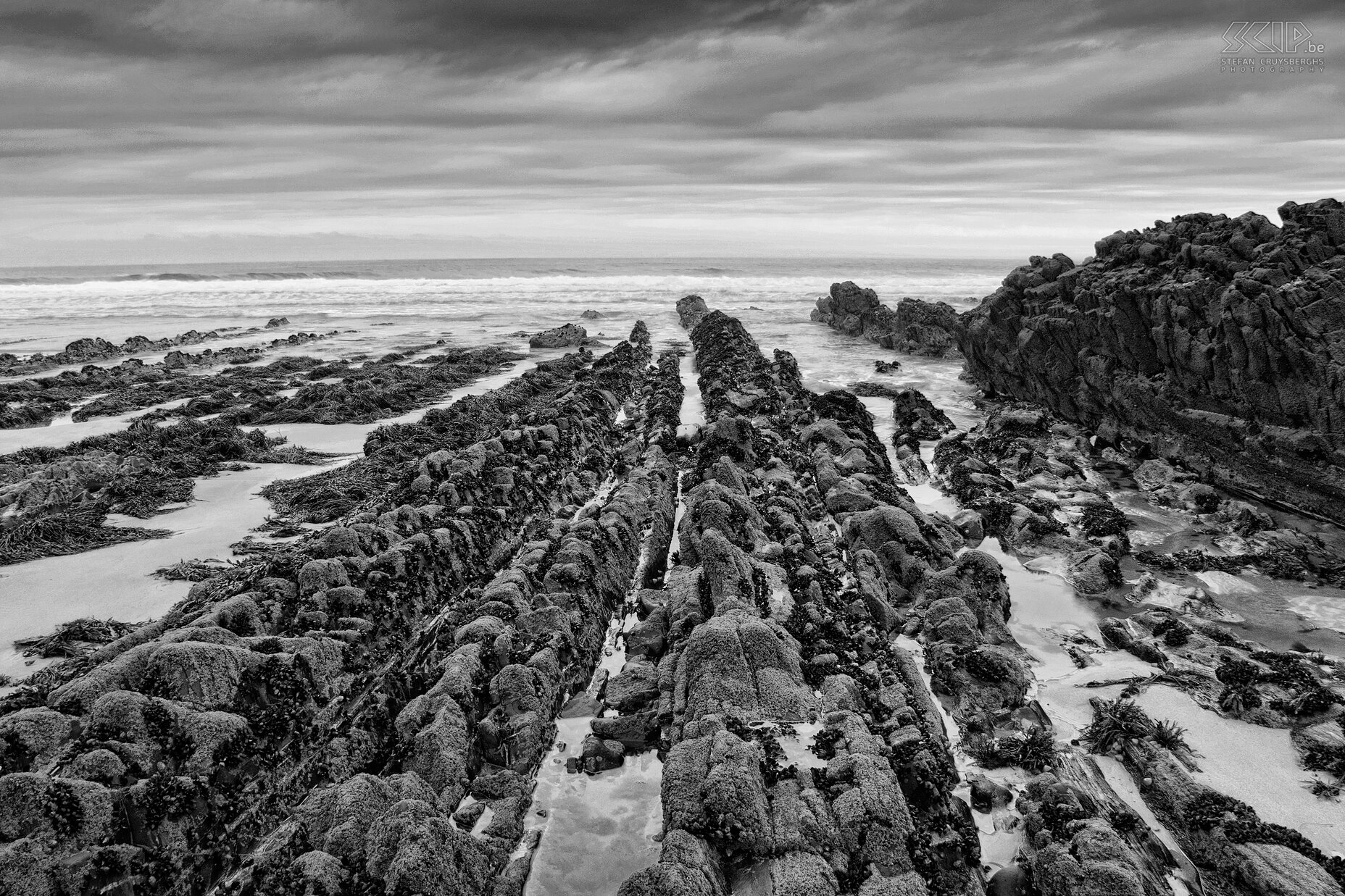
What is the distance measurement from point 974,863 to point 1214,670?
637cm

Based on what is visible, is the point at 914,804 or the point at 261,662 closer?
the point at 914,804

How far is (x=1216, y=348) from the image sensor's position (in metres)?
21.3

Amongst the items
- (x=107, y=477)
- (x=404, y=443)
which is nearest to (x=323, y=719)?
(x=107, y=477)

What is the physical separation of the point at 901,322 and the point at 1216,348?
29.7 meters

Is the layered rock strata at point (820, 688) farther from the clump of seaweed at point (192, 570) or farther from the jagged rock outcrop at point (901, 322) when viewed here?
the jagged rock outcrop at point (901, 322)

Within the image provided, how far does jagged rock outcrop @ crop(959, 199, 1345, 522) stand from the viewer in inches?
732

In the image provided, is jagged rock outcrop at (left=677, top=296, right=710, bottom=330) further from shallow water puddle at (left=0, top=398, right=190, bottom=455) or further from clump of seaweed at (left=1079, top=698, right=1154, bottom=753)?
clump of seaweed at (left=1079, top=698, right=1154, bottom=753)

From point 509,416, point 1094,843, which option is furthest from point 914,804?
point 509,416

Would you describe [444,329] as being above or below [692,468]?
above

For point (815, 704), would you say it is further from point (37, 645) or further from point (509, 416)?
point (509, 416)

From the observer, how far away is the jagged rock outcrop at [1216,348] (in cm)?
1859

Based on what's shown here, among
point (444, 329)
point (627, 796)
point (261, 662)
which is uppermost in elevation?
point (444, 329)

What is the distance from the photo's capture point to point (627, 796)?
9.68 meters

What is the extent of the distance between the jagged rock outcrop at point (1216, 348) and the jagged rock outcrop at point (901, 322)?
375 inches
